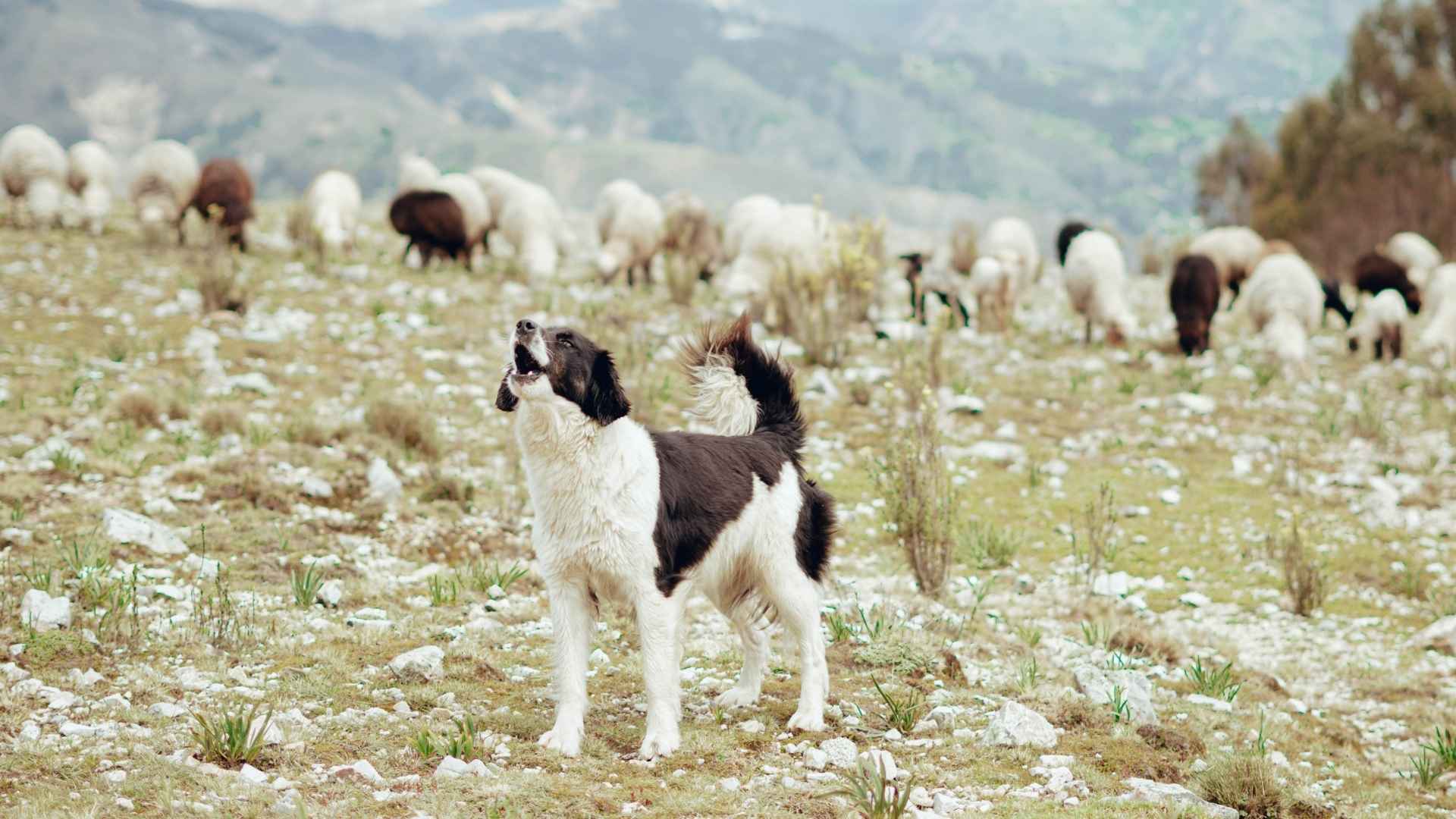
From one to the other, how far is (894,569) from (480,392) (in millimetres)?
4862

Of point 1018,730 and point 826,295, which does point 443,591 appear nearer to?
point 1018,730

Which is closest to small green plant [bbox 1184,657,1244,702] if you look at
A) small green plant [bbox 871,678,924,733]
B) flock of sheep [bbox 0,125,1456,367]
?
small green plant [bbox 871,678,924,733]

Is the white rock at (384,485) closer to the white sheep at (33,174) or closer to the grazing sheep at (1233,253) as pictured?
the white sheep at (33,174)

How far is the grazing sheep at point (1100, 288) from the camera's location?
579 inches

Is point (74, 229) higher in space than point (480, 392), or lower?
higher

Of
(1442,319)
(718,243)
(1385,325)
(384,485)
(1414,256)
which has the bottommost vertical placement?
(384,485)

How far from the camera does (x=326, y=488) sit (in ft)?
25.2

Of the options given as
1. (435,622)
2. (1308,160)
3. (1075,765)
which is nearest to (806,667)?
(1075,765)

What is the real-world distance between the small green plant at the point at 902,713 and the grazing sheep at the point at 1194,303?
35.6 ft

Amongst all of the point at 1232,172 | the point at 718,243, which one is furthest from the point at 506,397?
the point at 1232,172

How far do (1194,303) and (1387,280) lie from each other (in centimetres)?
689

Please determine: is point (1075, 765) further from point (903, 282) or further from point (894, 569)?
point (903, 282)

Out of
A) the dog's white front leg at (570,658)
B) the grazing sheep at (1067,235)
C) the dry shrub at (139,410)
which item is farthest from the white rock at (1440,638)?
the grazing sheep at (1067,235)

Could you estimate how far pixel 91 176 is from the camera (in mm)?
18312
